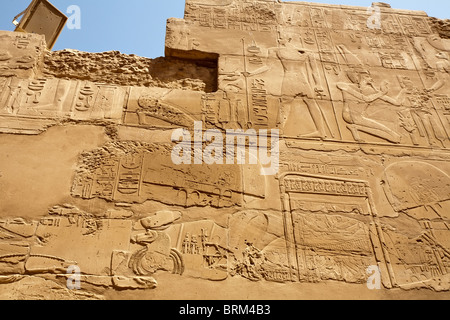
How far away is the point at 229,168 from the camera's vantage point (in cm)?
318

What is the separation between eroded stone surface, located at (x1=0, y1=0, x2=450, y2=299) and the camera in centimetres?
266

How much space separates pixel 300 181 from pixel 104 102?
1940 mm

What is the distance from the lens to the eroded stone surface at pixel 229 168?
2.66 m

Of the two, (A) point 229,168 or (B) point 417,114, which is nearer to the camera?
(A) point 229,168

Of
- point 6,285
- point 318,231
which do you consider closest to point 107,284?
point 6,285

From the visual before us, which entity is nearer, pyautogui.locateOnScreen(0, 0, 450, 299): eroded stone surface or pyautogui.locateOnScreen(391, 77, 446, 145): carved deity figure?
pyautogui.locateOnScreen(0, 0, 450, 299): eroded stone surface

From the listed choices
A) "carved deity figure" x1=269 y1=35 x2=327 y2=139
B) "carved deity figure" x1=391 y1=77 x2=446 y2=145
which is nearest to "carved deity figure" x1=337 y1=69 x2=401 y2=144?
"carved deity figure" x1=391 y1=77 x2=446 y2=145

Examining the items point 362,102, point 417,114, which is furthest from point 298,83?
point 417,114

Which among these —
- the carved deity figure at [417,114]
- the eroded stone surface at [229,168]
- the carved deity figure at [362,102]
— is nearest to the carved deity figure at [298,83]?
the eroded stone surface at [229,168]

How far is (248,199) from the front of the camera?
119 inches

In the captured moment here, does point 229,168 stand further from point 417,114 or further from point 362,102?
point 417,114

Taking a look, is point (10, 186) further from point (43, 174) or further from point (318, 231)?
point (318, 231)

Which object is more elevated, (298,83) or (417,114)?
(298,83)

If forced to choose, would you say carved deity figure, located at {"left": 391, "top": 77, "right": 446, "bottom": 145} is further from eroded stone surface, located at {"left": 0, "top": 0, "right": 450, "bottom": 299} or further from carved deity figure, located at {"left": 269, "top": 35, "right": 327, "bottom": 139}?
carved deity figure, located at {"left": 269, "top": 35, "right": 327, "bottom": 139}
